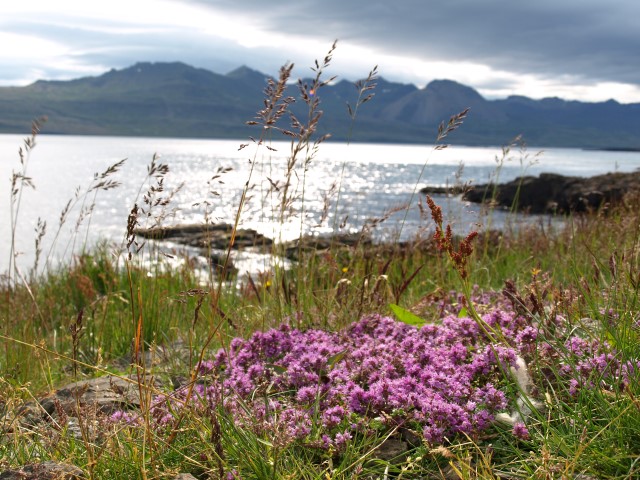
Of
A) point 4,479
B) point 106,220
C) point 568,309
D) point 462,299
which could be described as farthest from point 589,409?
point 106,220

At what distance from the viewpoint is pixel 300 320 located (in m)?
4.71

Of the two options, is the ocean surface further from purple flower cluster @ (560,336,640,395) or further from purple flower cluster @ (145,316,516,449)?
purple flower cluster @ (560,336,640,395)

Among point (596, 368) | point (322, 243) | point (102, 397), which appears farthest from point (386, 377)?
point (322, 243)

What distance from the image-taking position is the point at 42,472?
8.38 ft

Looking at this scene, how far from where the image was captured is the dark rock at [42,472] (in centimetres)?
251

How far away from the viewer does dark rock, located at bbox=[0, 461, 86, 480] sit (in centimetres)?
251

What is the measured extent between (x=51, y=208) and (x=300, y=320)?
5193cm

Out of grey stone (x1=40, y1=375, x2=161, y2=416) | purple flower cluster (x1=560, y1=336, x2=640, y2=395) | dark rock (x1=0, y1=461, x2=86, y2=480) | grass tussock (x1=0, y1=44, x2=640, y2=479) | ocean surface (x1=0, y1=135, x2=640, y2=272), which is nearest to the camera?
dark rock (x1=0, y1=461, x2=86, y2=480)

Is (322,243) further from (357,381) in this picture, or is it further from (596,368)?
(596,368)

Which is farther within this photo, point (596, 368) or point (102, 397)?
point (102, 397)

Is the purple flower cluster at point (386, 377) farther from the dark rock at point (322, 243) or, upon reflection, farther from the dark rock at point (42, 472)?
the dark rock at point (322, 243)

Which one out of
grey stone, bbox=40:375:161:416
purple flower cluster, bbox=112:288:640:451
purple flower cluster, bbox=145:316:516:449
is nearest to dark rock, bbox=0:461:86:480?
purple flower cluster, bbox=112:288:640:451

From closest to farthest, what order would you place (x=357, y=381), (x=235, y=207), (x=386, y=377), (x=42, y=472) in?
(x=42, y=472), (x=386, y=377), (x=357, y=381), (x=235, y=207)

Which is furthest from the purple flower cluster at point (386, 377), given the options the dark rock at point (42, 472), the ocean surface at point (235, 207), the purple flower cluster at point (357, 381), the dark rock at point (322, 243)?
the dark rock at point (322, 243)
